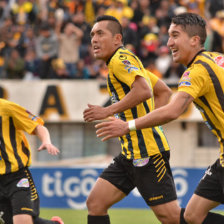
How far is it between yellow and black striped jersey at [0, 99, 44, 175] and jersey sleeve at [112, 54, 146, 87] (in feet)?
3.35

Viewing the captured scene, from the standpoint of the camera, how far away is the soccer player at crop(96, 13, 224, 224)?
5375 mm

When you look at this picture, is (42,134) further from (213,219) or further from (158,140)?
(213,219)

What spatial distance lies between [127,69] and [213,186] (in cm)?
136

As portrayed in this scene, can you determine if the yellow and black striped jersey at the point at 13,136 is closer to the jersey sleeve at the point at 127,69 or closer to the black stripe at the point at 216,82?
the jersey sleeve at the point at 127,69

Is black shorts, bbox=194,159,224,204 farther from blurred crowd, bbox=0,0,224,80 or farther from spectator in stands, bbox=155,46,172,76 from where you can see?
spectator in stands, bbox=155,46,172,76

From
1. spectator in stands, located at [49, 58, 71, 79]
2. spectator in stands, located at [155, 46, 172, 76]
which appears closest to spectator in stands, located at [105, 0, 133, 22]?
spectator in stands, located at [155, 46, 172, 76]

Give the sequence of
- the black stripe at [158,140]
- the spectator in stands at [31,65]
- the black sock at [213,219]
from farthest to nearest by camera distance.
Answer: the spectator in stands at [31,65] < the black stripe at [158,140] < the black sock at [213,219]

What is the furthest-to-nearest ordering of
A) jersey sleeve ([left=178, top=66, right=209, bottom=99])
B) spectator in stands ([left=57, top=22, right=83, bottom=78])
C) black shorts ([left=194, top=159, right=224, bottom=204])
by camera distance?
spectator in stands ([left=57, top=22, right=83, bottom=78]), black shorts ([left=194, top=159, right=224, bottom=204]), jersey sleeve ([left=178, top=66, right=209, bottom=99])

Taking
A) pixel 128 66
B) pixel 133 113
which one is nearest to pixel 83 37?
pixel 133 113

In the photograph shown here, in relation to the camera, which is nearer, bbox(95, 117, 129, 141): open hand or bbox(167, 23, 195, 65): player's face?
bbox(95, 117, 129, 141): open hand

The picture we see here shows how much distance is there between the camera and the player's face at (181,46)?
5.89 m

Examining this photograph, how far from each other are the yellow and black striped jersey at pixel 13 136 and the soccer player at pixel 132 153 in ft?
2.68

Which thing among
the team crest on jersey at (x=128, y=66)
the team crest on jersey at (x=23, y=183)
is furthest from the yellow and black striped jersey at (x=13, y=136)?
the team crest on jersey at (x=128, y=66)

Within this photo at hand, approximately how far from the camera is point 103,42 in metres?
6.71
